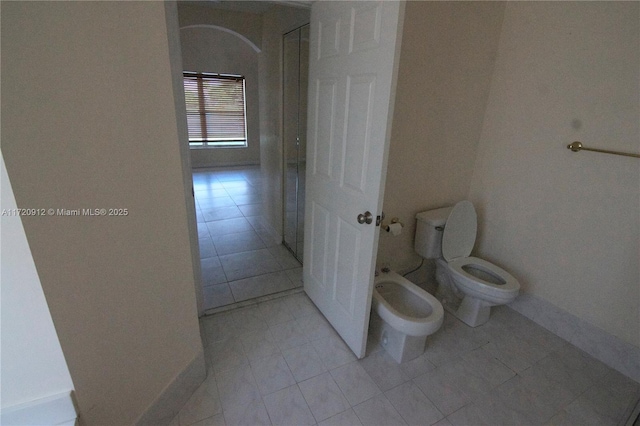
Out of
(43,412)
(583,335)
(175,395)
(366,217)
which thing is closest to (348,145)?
(366,217)

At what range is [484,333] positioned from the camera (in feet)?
7.11

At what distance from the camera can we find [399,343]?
1861 millimetres

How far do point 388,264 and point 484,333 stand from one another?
783mm

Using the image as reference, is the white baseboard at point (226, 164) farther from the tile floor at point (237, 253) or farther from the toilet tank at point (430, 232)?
the toilet tank at point (430, 232)

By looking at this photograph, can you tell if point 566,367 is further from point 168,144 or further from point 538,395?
point 168,144

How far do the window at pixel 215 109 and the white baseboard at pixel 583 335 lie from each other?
5876mm

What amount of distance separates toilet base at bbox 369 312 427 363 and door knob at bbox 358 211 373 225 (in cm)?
74

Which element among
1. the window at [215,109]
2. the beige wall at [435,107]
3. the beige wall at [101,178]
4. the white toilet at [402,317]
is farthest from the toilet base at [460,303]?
the window at [215,109]

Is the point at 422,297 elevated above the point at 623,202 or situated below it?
below

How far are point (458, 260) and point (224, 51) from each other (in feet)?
18.4

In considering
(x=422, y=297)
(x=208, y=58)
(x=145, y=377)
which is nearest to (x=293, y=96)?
(x=422, y=297)

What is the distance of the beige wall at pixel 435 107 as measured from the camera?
195cm

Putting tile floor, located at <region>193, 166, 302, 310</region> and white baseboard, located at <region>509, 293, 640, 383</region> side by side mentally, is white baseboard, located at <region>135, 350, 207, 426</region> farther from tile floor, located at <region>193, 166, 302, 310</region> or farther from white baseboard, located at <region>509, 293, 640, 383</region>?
white baseboard, located at <region>509, 293, 640, 383</region>

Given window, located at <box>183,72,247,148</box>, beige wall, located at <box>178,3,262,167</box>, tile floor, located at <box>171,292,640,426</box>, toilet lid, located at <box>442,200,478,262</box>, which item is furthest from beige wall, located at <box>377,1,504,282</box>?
window, located at <box>183,72,247,148</box>
